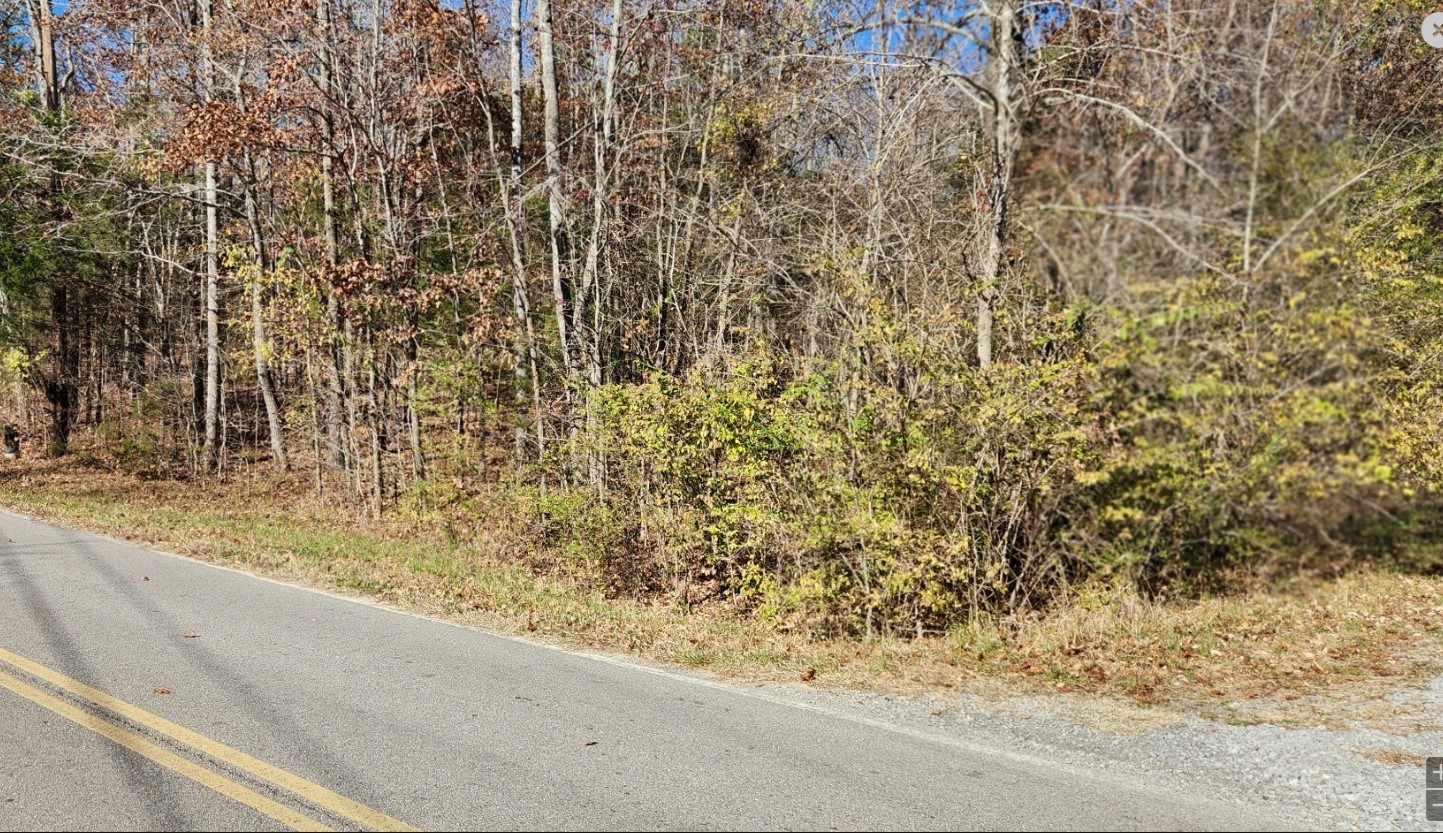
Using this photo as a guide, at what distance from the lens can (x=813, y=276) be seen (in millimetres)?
9852

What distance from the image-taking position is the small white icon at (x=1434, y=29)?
808 centimetres

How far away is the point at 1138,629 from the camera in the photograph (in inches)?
252

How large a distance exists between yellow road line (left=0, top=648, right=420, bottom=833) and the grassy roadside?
124 inches

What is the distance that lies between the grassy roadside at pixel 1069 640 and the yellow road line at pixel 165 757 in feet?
11.1

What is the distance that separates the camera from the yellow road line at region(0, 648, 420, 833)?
4023mm

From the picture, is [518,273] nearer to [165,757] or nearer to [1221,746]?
[165,757]

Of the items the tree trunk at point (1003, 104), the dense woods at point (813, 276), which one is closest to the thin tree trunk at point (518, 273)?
the dense woods at point (813, 276)

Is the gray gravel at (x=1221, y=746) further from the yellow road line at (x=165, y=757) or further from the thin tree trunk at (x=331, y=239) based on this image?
the thin tree trunk at (x=331, y=239)

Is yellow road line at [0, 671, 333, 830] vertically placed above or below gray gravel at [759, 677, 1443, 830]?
above

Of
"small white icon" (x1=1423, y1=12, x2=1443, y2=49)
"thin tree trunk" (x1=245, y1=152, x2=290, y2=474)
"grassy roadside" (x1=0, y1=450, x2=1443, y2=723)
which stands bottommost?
"grassy roadside" (x1=0, y1=450, x2=1443, y2=723)

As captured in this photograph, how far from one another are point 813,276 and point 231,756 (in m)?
7.18

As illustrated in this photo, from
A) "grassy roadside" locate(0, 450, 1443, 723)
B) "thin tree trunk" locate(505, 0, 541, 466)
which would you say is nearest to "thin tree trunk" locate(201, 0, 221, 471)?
"thin tree trunk" locate(505, 0, 541, 466)

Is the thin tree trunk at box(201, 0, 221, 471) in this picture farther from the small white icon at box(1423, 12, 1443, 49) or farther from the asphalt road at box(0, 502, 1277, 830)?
the small white icon at box(1423, 12, 1443, 49)

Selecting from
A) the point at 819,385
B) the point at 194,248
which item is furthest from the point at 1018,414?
the point at 194,248
